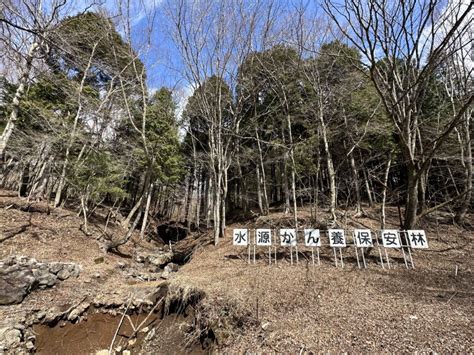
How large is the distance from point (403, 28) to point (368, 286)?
4825mm

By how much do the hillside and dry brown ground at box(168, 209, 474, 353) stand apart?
18mm

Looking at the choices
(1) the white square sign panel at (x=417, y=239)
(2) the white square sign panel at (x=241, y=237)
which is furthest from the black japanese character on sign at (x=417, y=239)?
(2) the white square sign panel at (x=241, y=237)

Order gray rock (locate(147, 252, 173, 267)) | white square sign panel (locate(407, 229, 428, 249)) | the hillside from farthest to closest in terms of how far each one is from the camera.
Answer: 1. gray rock (locate(147, 252, 173, 267))
2. white square sign panel (locate(407, 229, 428, 249))
3. the hillside

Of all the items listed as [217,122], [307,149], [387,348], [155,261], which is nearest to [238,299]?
[387,348]

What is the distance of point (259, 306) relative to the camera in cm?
455

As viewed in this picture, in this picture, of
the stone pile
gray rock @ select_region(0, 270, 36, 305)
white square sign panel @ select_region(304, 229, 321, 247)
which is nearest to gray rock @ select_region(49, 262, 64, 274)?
the stone pile

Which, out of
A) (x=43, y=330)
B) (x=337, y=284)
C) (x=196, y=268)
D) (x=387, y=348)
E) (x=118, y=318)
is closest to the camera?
(x=387, y=348)

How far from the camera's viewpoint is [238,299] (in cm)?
486

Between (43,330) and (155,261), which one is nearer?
(43,330)

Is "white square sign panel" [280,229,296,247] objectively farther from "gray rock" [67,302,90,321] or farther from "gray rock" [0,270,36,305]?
"gray rock" [0,270,36,305]

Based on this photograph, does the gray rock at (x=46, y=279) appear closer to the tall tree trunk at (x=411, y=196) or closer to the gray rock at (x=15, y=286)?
the gray rock at (x=15, y=286)

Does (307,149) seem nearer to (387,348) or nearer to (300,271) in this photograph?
(300,271)

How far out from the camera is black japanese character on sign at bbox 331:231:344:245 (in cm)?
612

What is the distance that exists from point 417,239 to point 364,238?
1165mm
